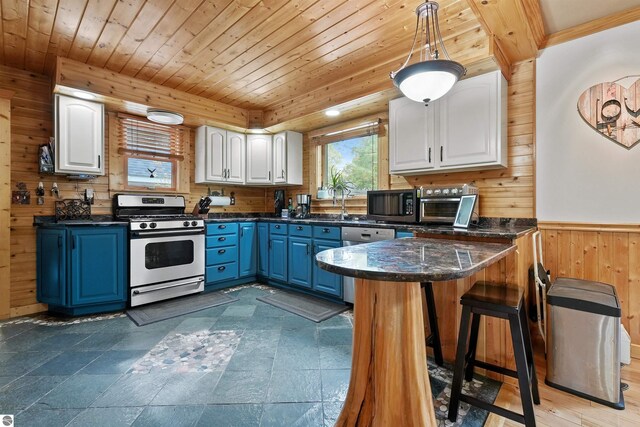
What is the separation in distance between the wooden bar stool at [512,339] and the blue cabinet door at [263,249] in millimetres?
2819

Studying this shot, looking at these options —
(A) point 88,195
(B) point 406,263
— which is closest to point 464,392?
(B) point 406,263

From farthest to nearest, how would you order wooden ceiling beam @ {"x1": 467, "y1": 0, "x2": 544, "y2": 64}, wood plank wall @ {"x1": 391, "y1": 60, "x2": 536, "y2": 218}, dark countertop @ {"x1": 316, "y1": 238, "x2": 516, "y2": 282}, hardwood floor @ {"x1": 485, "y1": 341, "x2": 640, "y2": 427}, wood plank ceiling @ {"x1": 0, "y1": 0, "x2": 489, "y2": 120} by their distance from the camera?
1. wood plank wall @ {"x1": 391, "y1": 60, "x2": 536, "y2": 218}
2. wood plank ceiling @ {"x1": 0, "y1": 0, "x2": 489, "y2": 120}
3. wooden ceiling beam @ {"x1": 467, "y1": 0, "x2": 544, "y2": 64}
4. hardwood floor @ {"x1": 485, "y1": 341, "x2": 640, "y2": 427}
5. dark countertop @ {"x1": 316, "y1": 238, "x2": 516, "y2": 282}

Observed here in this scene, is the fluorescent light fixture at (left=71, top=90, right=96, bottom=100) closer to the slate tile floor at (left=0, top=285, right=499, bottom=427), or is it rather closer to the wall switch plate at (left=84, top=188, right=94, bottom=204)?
the wall switch plate at (left=84, top=188, right=94, bottom=204)

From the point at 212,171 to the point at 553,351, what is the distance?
3979 mm

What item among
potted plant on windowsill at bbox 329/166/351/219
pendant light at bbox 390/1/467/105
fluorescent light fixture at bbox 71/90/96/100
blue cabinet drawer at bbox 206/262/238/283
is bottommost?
blue cabinet drawer at bbox 206/262/238/283

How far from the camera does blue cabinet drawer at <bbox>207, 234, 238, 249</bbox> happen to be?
3.77 metres

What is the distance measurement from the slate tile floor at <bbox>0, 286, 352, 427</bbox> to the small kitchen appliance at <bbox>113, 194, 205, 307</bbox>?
53cm

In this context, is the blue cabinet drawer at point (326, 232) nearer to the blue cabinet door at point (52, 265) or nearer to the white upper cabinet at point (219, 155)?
the white upper cabinet at point (219, 155)

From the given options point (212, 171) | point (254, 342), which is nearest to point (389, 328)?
point (254, 342)

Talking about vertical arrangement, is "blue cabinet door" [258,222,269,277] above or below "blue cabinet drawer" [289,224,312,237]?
below

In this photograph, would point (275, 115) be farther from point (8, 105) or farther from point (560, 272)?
point (560, 272)

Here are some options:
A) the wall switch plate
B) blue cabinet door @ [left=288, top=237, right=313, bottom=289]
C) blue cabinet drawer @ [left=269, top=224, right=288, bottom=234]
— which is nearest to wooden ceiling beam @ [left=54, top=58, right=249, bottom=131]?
the wall switch plate

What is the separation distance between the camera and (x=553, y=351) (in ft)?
5.92

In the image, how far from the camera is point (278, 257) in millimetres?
3904
